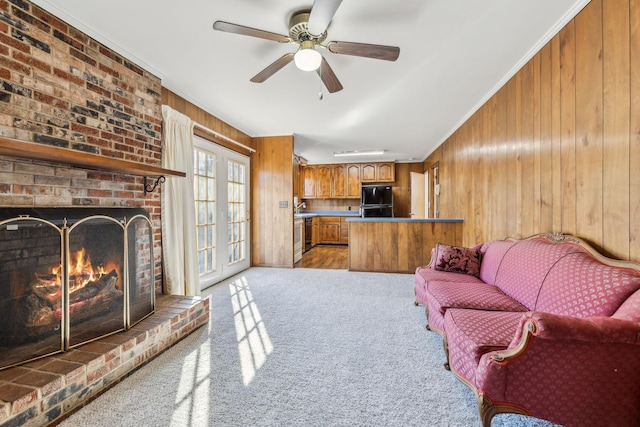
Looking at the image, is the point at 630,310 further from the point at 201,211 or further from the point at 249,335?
the point at 201,211

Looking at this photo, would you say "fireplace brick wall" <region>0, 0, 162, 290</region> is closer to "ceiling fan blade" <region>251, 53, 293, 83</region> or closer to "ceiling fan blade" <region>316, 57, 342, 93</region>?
"ceiling fan blade" <region>251, 53, 293, 83</region>

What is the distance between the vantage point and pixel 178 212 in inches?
109

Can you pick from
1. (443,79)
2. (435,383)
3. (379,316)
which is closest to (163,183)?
(379,316)

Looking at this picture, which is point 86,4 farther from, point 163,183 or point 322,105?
point 322,105

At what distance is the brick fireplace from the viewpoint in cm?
134

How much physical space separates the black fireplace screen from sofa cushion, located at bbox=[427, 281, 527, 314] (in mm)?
2274

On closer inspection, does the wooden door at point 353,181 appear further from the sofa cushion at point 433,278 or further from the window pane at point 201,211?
the sofa cushion at point 433,278

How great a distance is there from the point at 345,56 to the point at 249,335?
8.27 ft

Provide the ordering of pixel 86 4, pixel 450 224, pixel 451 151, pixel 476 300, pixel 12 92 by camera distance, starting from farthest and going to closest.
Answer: pixel 451 151
pixel 450 224
pixel 476 300
pixel 86 4
pixel 12 92

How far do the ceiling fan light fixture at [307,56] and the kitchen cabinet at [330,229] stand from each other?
599 centimetres

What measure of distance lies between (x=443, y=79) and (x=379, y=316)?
2.47 metres

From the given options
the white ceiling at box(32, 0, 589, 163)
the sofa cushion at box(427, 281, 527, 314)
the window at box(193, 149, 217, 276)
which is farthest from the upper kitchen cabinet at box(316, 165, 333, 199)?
the sofa cushion at box(427, 281, 527, 314)

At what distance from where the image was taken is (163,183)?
2652mm

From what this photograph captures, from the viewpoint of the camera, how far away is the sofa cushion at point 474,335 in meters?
1.33
